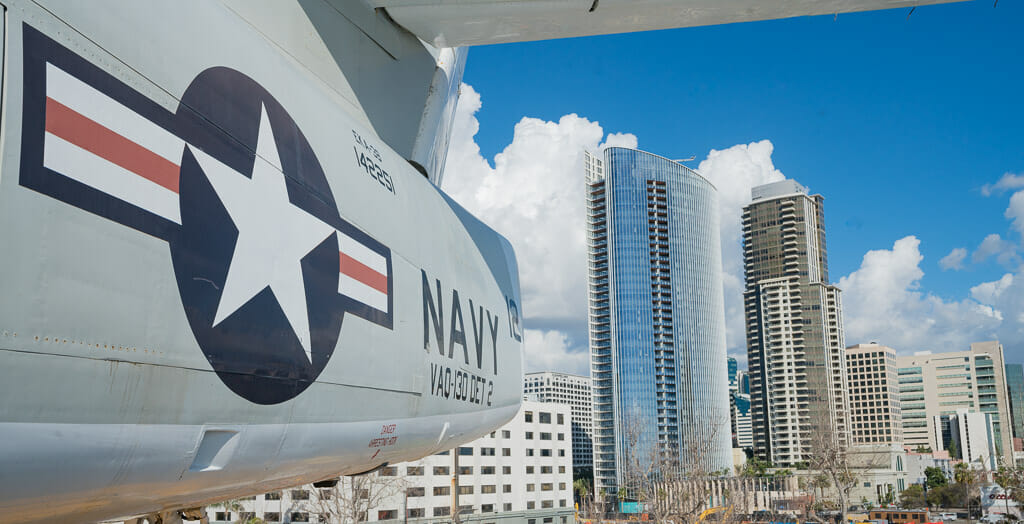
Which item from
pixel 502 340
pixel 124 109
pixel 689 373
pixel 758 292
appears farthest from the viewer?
pixel 758 292

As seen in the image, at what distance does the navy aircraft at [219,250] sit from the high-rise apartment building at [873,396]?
611ft

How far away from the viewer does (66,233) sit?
3.24 metres

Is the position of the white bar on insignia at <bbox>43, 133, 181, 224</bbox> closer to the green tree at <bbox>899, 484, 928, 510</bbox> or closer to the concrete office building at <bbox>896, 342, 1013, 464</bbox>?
the green tree at <bbox>899, 484, 928, 510</bbox>

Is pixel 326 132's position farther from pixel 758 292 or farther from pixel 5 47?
pixel 758 292

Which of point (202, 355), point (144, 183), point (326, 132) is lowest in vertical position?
point (202, 355)

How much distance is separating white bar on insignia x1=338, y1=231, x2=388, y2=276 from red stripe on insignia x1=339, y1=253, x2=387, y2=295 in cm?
3

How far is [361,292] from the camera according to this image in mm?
5820

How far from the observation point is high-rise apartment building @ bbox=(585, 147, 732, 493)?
133000mm

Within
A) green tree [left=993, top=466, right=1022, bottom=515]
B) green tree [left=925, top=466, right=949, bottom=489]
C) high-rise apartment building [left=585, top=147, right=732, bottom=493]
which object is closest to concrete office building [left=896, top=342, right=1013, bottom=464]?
high-rise apartment building [left=585, top=147, right=732, bottom=493]

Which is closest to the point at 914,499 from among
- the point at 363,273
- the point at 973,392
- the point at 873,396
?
the point at 873,396

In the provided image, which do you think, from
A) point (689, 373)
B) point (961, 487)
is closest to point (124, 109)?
point (961, 487)

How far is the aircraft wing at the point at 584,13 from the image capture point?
6539mm

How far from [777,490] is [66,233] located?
14041 centimetres

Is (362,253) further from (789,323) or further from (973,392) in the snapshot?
(973,392)
